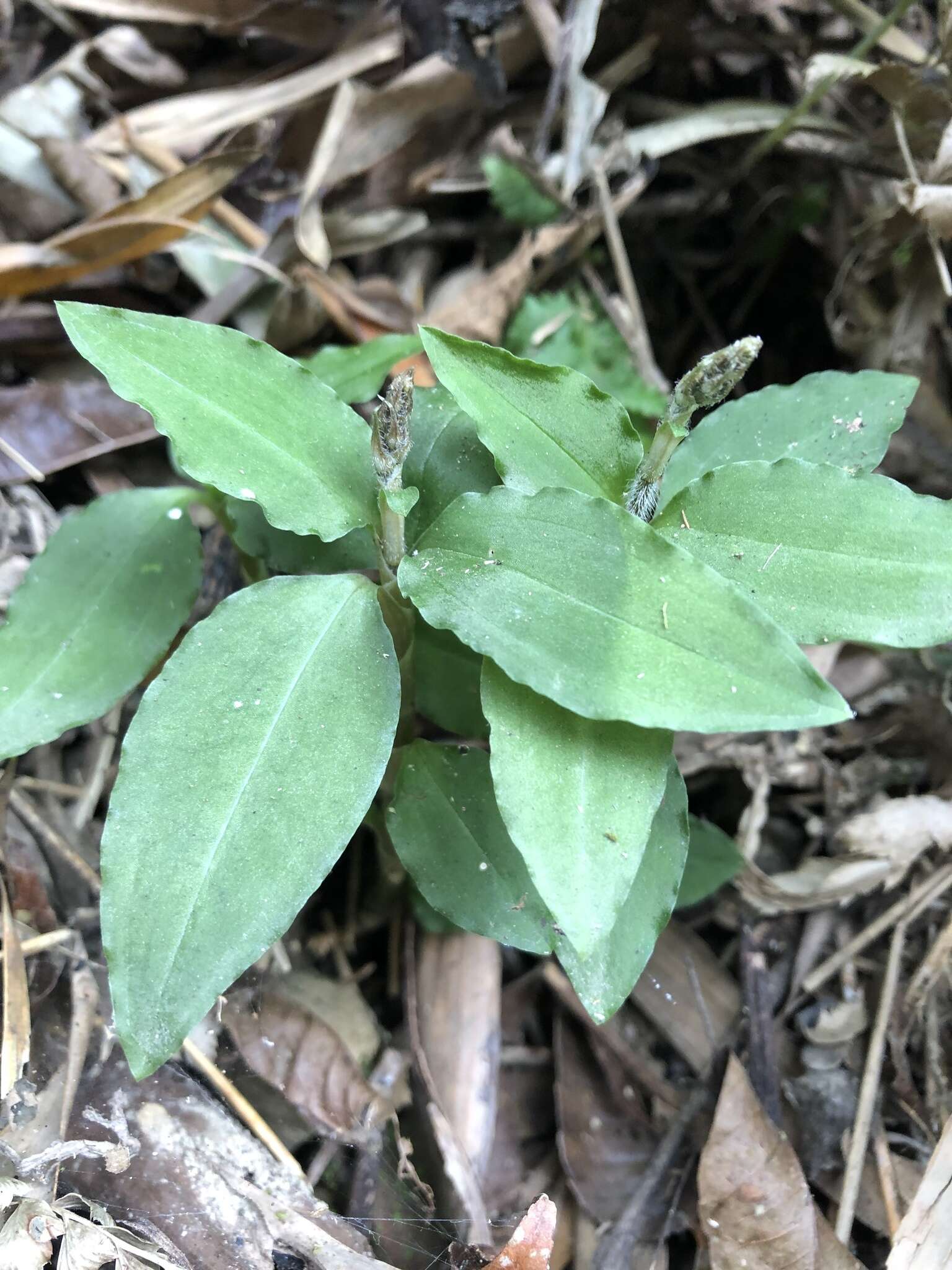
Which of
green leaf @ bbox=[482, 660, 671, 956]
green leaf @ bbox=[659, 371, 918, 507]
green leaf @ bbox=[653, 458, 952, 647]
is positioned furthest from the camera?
green leaf @ bbox=[659, 371, 918, 507]

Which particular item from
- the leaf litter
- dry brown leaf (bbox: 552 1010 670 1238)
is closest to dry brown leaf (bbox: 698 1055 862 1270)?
the leaf litter

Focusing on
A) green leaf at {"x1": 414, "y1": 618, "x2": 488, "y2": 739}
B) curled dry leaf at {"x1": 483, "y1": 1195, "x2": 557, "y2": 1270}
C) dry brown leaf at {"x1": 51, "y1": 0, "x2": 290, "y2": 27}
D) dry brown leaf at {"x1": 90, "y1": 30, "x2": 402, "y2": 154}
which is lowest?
curled dry leaf at {"x1": 483, "y1": 1195, "x2": 557, "y2": 1270}

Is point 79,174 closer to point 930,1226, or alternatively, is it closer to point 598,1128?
point 598,1128

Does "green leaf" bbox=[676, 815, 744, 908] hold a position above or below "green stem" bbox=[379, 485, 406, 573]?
below

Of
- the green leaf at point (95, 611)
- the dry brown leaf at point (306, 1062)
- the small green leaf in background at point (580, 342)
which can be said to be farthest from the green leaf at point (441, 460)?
the dry brown leaf at point (306, 1062)

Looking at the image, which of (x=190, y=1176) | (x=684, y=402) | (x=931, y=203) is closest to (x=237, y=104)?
Answer: (x=931, y=203)

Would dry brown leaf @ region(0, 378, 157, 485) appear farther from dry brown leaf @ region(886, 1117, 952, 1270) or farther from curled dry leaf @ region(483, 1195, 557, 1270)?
dry brown leaf @ region(886, 1117, 952, 1270)
